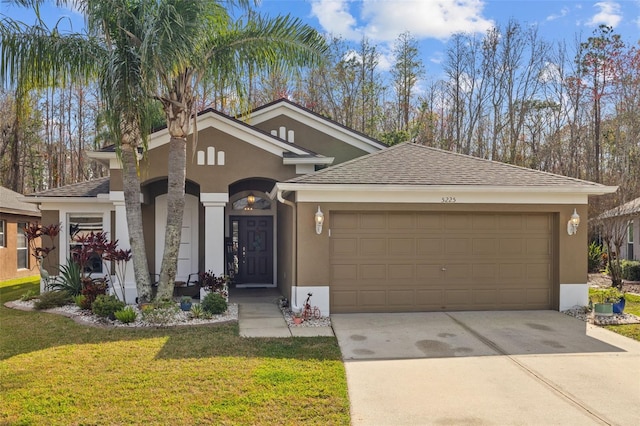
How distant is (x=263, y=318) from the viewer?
9102 millimetres

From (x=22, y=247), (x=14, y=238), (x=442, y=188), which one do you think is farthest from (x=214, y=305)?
(x=22, y=247)

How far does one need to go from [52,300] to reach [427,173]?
879 cm

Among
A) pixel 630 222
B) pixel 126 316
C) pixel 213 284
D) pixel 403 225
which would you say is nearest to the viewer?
pixel 126 316

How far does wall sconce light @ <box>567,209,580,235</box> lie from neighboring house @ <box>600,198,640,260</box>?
20.8 ft

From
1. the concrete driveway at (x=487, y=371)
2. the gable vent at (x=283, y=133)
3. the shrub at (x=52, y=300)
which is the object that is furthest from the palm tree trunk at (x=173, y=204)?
the gable vent at (x=283, y=133)

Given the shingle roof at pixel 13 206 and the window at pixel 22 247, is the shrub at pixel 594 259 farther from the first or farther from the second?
the window at pixel 22 247

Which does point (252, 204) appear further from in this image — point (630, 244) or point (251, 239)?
point (630, 244)

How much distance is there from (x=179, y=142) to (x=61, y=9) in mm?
3282

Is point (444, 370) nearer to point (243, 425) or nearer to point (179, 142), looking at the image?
point (243, 425)

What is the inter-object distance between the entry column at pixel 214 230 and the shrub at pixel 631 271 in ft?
48.1

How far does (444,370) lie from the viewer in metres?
5.99

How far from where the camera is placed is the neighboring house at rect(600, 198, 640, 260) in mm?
14617

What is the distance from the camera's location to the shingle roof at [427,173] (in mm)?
9352

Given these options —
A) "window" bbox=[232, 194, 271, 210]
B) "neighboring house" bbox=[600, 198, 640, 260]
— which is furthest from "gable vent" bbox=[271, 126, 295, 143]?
"neighboring house" bbox=[600, 198, 640, 260]
